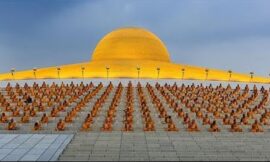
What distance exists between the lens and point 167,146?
12.5 m

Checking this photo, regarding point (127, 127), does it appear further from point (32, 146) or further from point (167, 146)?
point (32, 146)

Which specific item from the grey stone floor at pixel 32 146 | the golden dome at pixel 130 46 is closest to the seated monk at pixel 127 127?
the grey stone floor at pixel 32 146

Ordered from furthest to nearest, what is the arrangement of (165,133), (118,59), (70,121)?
(118,59)
(70,121)
(165,133)

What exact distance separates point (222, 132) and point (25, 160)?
8222 mm

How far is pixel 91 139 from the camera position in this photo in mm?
13453

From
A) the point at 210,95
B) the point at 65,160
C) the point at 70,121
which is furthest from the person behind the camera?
the point at 210,95

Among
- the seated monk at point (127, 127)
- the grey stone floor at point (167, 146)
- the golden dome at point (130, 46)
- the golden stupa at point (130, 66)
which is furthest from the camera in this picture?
the golden dome at point (130, 46)

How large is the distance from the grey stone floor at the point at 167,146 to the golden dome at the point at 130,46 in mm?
29328

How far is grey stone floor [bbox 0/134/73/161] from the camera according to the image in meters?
10.9

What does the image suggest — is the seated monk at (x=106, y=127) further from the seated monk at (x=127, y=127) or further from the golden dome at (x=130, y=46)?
the golden dome at (x=130, y=46)

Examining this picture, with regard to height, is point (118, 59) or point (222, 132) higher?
point (118, 59)

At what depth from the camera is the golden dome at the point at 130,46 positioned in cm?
4422

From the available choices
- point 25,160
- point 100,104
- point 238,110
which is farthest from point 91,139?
point 238,110

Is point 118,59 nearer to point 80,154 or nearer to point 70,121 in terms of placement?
point 70,121
